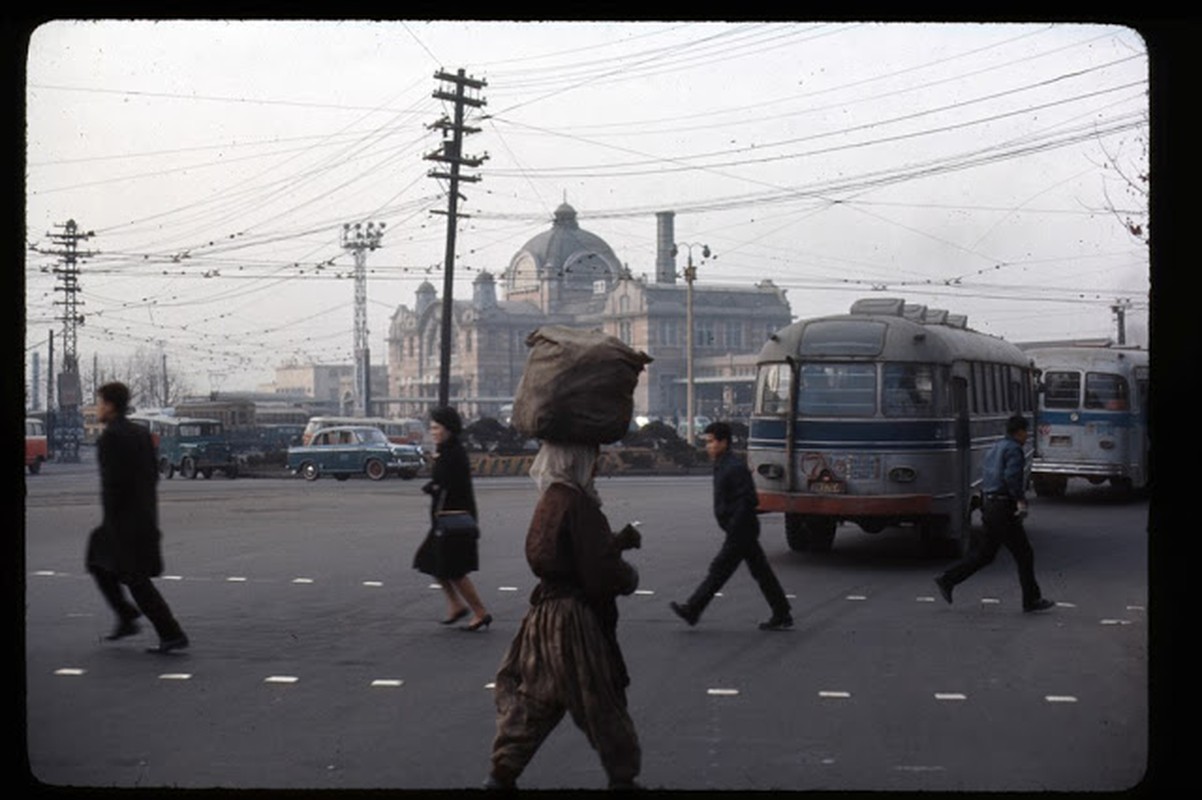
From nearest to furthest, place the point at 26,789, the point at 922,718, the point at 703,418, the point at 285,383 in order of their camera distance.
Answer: the point at 26,789 < the point at 922,718 < the point at 703,418 < the point at 285,383

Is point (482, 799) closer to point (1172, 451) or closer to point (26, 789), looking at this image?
point (26, 789)

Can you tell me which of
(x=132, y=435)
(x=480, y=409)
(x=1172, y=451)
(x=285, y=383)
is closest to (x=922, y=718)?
(x=1172, y=451)

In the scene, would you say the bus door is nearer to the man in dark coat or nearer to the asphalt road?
the asphalt road

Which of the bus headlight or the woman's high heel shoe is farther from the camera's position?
the bus headlight

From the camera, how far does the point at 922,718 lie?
8008 mm

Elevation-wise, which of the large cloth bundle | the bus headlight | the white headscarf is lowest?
the bus headlight

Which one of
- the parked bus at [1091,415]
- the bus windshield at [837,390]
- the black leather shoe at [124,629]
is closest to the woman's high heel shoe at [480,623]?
the black leather shoe at [124,629]

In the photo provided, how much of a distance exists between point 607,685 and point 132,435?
200 inches

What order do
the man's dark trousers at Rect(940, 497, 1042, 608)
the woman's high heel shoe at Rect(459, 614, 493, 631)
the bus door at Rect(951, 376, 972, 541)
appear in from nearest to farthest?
the woman's high heel shoe at Rect(459, 614, 493, 631) < the man's dark trousers at Rect(940, 497, 1042, 608) < the bus door at Rect(951, 376, 972, 541)

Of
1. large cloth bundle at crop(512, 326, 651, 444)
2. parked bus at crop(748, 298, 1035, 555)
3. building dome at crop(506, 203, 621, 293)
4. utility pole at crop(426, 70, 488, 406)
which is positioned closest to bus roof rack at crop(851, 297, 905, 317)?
parked bus at crop(748, 298, 1035, 555)

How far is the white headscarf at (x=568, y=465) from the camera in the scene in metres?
6.15

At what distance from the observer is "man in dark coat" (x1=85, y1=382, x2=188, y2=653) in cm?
966

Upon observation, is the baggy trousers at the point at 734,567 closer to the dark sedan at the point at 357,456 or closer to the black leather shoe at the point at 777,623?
the black leather shoe at the point at 777,623

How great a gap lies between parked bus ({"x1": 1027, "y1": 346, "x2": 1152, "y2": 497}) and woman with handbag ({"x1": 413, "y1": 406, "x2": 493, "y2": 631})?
17007 millimetres
